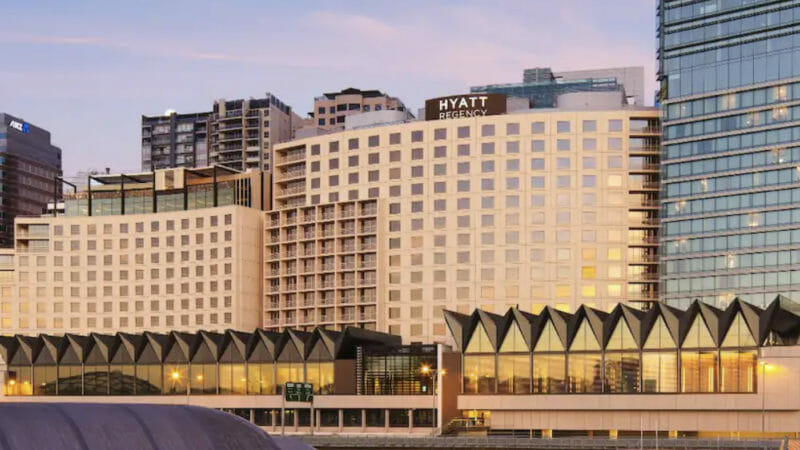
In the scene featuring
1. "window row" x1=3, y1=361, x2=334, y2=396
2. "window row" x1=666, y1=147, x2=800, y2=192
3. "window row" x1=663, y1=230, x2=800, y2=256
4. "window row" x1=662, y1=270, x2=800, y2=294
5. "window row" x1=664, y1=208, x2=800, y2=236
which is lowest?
"window row" x1=3, y1=361, x2=334, y2=396

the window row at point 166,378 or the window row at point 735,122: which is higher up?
the window row at point 735,122

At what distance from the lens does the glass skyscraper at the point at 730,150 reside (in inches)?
7288

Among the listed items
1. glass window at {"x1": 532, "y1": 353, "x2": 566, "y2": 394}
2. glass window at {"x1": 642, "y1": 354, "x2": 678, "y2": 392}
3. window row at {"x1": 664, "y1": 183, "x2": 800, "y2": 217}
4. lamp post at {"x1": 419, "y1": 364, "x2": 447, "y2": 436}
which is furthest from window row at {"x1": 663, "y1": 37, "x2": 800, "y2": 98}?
lamp post at {"x1": 419, "y1": 364, "x2": 447, "y2": 436}

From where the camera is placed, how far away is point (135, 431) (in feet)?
148

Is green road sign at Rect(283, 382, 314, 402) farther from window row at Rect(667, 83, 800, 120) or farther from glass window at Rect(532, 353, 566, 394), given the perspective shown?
window row at Rect(667, 83, 800, 120)

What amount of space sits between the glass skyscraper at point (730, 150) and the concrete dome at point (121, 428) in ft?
481

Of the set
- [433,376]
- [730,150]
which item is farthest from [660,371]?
[730,150]

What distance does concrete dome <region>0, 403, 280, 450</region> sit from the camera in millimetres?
42188

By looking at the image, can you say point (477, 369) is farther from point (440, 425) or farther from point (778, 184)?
point (778, 184)

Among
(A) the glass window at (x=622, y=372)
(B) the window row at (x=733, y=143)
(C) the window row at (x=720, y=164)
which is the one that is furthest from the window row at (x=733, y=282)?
(A) the glass window at (x=622, y=372)

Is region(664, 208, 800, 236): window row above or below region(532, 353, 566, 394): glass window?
above

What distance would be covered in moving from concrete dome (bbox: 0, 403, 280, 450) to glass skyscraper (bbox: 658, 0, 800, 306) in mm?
146701

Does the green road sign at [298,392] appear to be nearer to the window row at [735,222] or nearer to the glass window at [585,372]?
the glass window at [585,372]

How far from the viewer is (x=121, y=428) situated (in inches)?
1758
